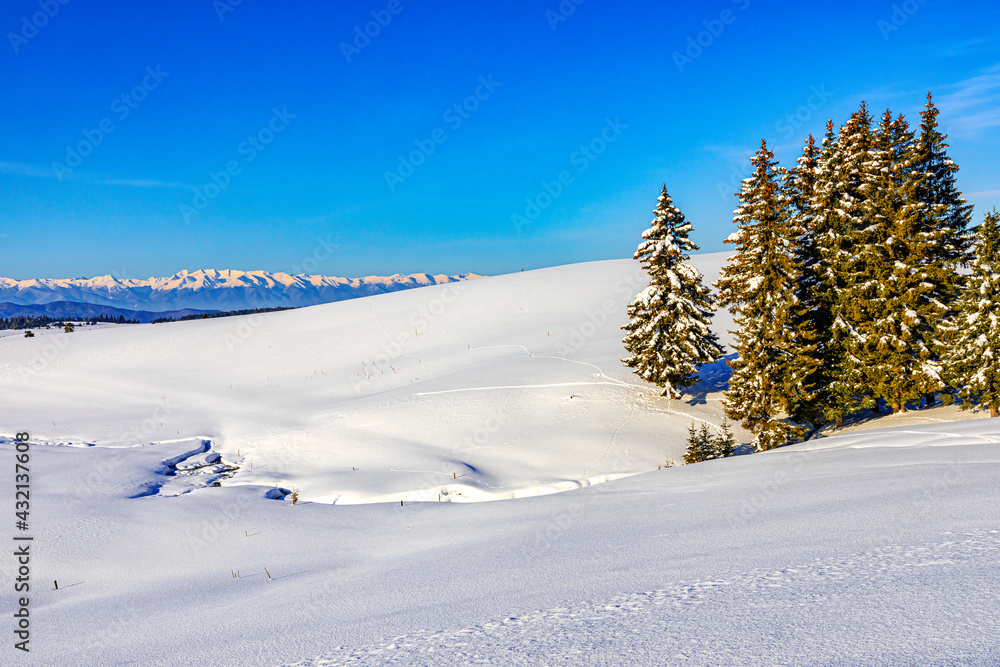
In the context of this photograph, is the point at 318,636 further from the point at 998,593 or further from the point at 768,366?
the point at 768,366

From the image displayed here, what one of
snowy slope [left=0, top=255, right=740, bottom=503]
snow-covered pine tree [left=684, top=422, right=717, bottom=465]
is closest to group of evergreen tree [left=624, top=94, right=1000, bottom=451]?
snow-covered pine tree [left=684, top=422, right=717, bottom=465]

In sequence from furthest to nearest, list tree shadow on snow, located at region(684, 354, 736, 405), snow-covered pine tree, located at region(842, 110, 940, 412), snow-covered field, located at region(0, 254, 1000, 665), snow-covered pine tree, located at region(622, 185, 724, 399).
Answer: tree shadow on snow, located at region(684, 354, 736, 405), snow-covered pine tree, located at region(622, 185, 724, 399), snow-covered pine tree, located at region(842, 110, 940, 412), snow-covered field, located at region(0, 254, 1000, 665)

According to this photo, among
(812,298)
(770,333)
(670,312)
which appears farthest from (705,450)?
(812,298)

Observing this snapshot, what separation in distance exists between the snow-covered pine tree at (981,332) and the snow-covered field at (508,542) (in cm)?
224

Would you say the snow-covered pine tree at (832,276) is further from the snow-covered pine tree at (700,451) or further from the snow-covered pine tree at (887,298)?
the snow-covered pine tree at (700,451)

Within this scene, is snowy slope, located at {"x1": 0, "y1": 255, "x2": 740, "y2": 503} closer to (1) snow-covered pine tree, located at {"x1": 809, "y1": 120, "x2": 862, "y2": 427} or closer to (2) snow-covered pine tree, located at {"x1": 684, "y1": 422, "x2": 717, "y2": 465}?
(2) snow-covered pine tree, located at {"x1": 684, "y1": 422, "x2": 717, "y2": 465}

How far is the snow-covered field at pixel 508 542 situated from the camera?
12.2 feet

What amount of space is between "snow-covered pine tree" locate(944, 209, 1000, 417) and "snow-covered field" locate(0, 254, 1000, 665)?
2.24 meters

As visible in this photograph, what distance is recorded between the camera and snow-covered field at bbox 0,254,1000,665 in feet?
12.2

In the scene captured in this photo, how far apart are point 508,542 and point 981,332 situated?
18433 millimetres

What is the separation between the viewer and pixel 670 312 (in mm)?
22891

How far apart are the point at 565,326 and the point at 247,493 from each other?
89.5ft

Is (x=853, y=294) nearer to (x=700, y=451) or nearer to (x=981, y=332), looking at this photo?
(x=981, y=332)

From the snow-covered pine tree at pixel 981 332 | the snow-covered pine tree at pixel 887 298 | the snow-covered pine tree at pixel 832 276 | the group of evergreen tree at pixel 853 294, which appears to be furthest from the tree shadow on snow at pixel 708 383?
the snow-covered pine tree at pixel 981 332
